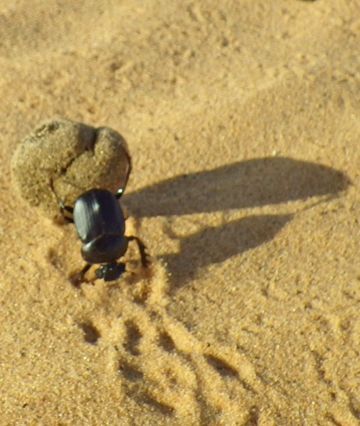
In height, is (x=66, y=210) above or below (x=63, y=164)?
below

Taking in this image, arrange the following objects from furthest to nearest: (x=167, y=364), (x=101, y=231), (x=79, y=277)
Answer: (x=79, y=277), (x=101, y=231), (x=167, y=364)

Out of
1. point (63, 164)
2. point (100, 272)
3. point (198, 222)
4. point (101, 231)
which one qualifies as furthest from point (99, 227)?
point (198, 222)

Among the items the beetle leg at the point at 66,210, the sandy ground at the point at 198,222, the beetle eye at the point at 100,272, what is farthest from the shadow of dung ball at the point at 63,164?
the beetle eye at the point at 100,272

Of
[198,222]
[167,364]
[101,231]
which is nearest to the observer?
[167,364]

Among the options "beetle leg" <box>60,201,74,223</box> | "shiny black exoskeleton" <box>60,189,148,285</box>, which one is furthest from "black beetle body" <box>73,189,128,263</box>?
"beetle leg" <box>60,201,74,223</box>

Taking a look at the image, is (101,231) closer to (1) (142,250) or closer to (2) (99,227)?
(2) (99,227)

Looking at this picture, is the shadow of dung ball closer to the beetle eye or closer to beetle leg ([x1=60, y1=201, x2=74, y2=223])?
beetle leg ([x1=60, y1=201, x2=74, y2=223])

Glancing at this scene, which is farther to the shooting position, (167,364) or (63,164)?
(63,164)

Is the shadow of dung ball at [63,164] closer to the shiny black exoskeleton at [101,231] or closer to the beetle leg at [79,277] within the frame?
the shiny black exoskeleton at [101,231]
